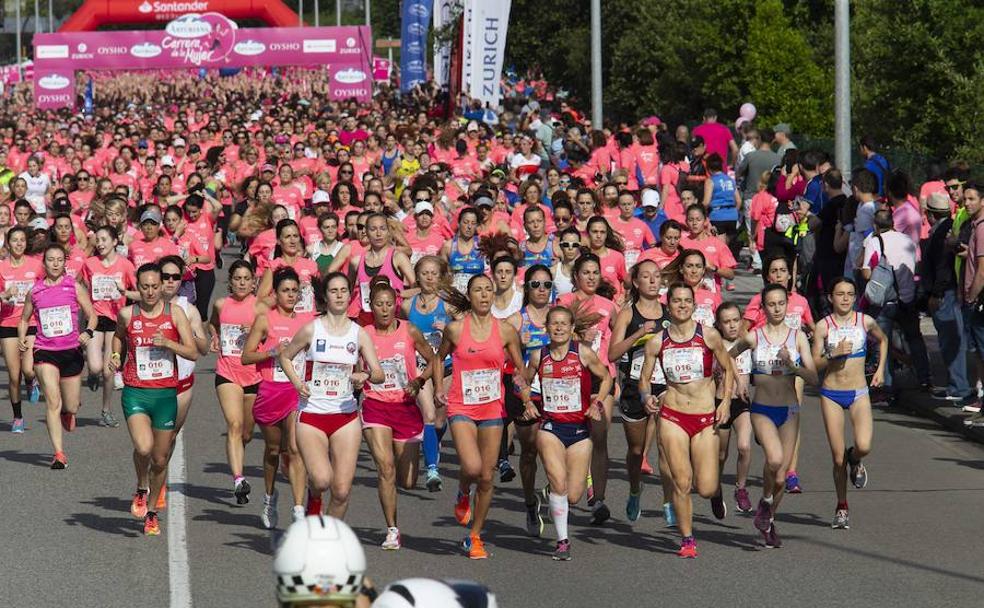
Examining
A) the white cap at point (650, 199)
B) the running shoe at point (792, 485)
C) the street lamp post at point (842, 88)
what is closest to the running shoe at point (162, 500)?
the running shoe at point (792, 485)

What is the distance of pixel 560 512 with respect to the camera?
424 inches

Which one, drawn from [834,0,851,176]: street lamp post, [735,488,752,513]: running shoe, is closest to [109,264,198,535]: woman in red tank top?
[735,488,752,513]: running shoe

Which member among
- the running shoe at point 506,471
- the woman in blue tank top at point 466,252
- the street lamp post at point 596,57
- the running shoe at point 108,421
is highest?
the street lamp post at point 596,57

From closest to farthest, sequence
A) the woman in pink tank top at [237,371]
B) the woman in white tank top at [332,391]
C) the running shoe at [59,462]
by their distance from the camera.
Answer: the woman in white tank top at [332,391]
the woman in pink tank top at [237,371]
the running shoe at [59,462]

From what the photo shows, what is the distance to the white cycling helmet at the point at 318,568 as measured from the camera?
170 inches

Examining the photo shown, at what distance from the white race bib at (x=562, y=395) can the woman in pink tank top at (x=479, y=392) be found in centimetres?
10

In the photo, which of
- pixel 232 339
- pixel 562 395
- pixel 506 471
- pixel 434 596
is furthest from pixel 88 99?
pixel 434 596

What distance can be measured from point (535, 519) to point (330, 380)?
1.58 meters

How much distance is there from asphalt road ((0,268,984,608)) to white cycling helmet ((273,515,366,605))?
5.25m

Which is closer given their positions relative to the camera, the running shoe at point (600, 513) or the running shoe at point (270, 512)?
the running shoe at point (270, 512)

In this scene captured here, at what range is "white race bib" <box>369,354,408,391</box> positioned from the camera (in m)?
11.2

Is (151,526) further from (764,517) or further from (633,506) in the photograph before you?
(764,517)

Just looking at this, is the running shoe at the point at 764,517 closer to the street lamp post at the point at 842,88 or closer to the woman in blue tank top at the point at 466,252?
the woman in blue tank top at the point at 466,252

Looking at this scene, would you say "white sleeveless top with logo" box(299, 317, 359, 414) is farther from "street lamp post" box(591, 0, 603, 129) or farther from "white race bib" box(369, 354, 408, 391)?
"street lamp post" box(591, 0, 603, 129)
